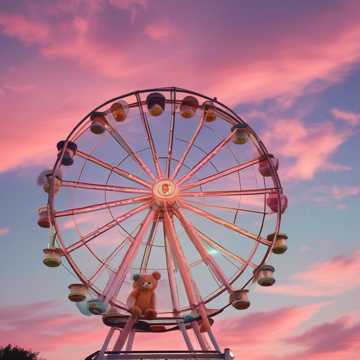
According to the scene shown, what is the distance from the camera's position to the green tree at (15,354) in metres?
31.6

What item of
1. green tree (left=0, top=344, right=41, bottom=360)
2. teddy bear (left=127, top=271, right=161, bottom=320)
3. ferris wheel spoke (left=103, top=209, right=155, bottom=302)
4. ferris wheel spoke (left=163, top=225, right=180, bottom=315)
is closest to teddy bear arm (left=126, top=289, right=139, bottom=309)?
teddy bear (left=127, top=271, right=161, bottom=320)

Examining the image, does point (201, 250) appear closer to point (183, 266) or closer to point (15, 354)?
point (183, 266)

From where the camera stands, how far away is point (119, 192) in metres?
18.8

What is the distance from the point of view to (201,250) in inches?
704

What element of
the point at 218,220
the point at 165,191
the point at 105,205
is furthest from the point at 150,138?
the point at 218,220

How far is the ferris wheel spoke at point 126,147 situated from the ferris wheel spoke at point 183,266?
1.81 m

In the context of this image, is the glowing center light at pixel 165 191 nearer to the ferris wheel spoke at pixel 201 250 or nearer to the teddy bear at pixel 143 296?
the ferris wheel spoke at pixel 201 250

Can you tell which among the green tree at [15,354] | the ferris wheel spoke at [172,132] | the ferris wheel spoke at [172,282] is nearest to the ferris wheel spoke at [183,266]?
the ferris wheel spoke at [172,282]

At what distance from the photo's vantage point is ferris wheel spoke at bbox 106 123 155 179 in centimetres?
1911

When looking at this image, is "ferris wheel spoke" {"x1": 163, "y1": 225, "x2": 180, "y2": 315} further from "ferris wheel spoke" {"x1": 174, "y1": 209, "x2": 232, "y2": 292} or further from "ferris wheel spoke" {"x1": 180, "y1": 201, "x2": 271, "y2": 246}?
"ferris wheel spoke" {"x1": 180, "y1": 201, "x2": 271, "y2": 246}

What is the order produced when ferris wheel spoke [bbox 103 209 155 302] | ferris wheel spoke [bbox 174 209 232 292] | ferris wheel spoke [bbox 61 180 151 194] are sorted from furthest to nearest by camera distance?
ferris wheel spoke [bbox 61 180 151 194]
ferris wheel spoke [bbox 174 209 232 292]
ferris wheel spoke [bbox 103 209 155 302]

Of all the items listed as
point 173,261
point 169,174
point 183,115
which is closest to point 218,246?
point 173,261

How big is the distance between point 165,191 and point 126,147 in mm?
2545

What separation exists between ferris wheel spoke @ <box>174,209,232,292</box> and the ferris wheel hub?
699 mm
